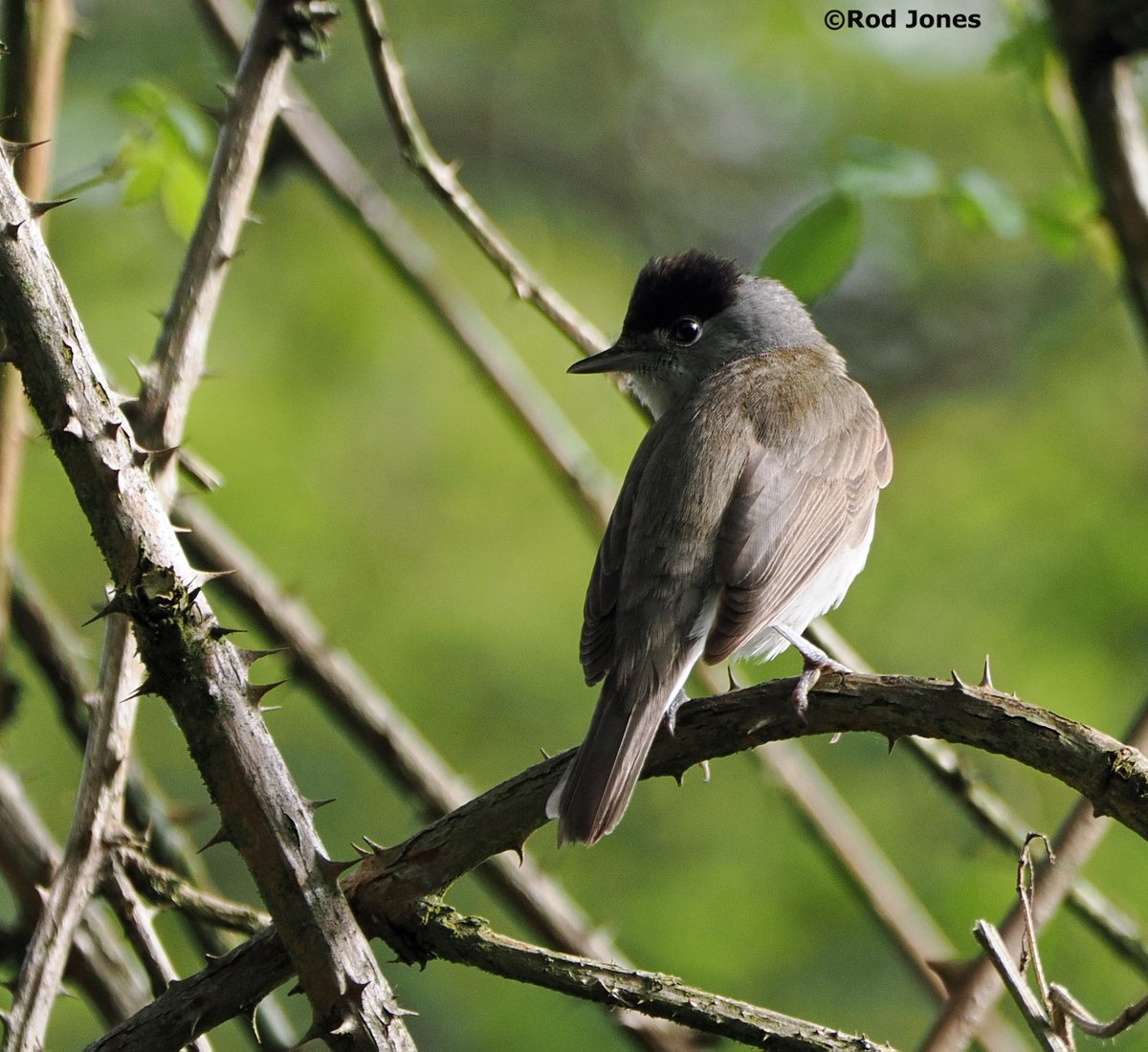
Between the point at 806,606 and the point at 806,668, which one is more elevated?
the point at 806,606

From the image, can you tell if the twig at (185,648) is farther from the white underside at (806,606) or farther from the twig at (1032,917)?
the white underside at (806,606)

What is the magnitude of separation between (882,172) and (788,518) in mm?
955

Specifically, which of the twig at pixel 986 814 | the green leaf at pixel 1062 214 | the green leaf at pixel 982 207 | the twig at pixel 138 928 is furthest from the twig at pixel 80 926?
the green leaf at pixel 1062 214

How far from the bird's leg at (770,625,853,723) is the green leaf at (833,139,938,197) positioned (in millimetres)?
1160

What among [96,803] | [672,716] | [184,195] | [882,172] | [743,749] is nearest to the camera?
[743,749]

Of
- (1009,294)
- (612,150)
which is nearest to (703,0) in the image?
(612,150)

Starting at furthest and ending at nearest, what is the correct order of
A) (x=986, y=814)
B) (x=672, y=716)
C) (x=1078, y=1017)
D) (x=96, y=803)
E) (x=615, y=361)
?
(x=615, y=361), (x=986, y=814), (x=672, y=716), (x=96, y=803), (x=1078, y=1017)

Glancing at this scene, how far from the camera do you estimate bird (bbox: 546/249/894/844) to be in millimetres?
3301

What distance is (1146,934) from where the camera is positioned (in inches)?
196

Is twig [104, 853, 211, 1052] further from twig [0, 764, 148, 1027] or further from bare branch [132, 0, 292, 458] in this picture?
bare branch [132, 0, 292, 458]

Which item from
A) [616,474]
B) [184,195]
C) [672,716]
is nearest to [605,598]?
[672,716]

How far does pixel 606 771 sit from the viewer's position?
2.96m

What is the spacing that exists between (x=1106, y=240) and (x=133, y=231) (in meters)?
5.80

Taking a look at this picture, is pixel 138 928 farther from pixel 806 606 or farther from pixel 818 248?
pixel 818 248
